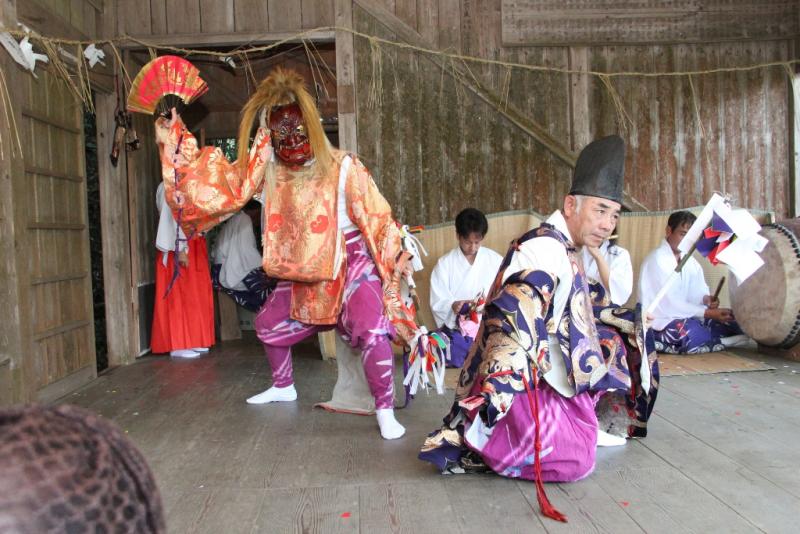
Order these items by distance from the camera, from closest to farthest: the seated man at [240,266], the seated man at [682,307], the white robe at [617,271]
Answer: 1. the white robe at [617,271]
2. the seated man at [682,307]
3. the seated man at [240,266]

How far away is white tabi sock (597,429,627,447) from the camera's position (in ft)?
9.45

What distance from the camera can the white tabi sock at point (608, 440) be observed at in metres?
2.88

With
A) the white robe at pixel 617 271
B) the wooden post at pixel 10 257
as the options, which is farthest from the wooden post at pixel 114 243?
the white robe at pixel 617 271

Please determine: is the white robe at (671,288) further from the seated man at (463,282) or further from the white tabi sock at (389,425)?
the white tabi sock at (389,425)

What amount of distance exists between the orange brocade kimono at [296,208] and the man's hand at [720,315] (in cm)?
287

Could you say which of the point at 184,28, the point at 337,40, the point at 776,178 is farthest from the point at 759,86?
the point at 184,28

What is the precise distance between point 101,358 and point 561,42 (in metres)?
4.30

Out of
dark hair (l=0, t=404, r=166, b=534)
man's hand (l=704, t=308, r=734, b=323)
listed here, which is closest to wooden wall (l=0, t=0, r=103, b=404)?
dark hair (l=0, t=404, r=166, b=534)

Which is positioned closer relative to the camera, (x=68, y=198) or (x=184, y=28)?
(x=68, y=198)

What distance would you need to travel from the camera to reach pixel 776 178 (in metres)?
5.66

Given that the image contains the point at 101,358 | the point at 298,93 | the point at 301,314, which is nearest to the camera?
the point at 298,93

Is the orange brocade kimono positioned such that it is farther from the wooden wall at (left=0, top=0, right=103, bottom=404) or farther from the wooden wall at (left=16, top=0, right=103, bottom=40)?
the wooden wall at (left=16, top=0, right=103, bottom=40)

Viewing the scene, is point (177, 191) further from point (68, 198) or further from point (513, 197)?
point (513, 197)

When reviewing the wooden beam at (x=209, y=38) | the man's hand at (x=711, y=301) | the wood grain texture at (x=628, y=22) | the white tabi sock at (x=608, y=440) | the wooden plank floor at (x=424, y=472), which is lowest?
the wooden plank floor at (x=424, y=472)
